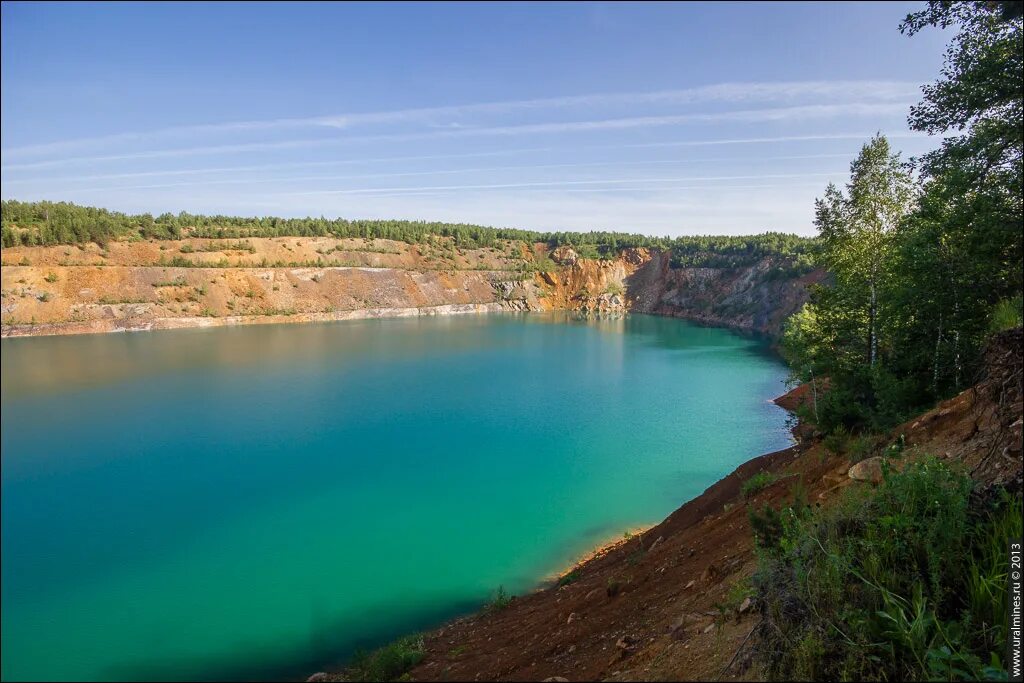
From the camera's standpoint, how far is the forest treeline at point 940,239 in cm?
790

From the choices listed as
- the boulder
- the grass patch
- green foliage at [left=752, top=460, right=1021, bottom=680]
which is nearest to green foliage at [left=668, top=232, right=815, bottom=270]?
the boulder

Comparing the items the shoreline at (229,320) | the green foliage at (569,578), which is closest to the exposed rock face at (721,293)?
the shoreline at (229,320)

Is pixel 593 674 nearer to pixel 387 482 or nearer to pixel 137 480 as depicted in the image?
pixel 387 482

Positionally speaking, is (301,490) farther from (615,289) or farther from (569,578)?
(615,289)

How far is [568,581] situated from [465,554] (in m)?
3.32

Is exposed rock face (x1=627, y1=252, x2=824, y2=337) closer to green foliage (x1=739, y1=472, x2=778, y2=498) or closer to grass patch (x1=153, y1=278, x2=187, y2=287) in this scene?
green foliage (x1=739, y1=472, x2=778, y2=498)

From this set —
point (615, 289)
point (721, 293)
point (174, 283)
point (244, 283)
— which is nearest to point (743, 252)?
point (721, 293)

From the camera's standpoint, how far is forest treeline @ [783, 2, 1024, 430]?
25.9ft

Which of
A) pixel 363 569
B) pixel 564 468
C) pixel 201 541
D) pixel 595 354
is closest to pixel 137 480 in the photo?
pixel 201 541

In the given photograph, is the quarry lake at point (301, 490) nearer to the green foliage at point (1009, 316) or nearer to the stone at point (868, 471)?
the stone at point (868, 471)

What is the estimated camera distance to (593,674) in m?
4.93

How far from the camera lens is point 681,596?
6.45 metres

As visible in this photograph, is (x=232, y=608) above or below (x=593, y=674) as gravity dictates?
below

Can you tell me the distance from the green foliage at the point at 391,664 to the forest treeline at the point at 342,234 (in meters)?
31.1
